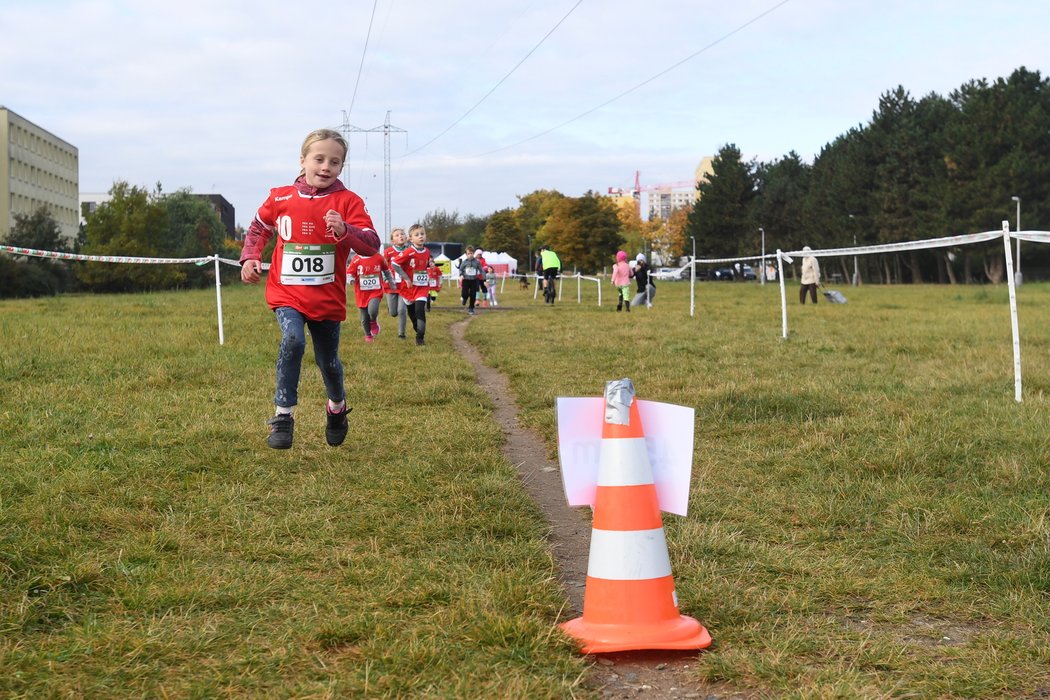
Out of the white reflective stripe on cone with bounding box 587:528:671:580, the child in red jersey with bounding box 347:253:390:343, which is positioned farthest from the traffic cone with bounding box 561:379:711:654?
the child in red jersey with bounding box 347:253:390:343

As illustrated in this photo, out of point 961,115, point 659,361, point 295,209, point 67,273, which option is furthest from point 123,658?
point 961,115

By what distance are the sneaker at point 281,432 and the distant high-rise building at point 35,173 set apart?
7875 cm

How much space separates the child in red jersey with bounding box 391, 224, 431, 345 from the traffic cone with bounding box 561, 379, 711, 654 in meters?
11.9

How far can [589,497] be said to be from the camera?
152 inches

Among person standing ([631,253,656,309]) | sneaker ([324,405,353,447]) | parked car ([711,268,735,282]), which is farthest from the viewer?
parked car ([711,268,735,282])

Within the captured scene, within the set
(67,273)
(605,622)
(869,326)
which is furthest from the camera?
(67,273)

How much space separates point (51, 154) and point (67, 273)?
2395 inches

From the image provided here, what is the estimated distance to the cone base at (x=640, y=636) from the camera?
3.44 metres

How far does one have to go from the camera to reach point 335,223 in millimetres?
5855

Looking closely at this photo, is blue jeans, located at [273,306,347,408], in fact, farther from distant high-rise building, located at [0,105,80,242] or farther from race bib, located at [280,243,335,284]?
distant high-rise building, located at [0,105,80,242]

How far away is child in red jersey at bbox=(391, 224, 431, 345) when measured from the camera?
51.3ft

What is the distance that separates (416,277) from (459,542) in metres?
11.4

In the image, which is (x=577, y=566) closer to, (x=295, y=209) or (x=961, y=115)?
(x=295, y=209)

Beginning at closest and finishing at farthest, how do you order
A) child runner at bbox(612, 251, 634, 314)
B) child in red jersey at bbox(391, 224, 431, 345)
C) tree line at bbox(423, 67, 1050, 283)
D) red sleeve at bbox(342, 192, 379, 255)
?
red sleeve at bbox(342, 192, 379, 255)
child in red jersey at bbox(391, 224, 431, 345)
child runner at bbox(612, 251, 634, 314)
tree line at bbox(423, 67, 1050, 283)
